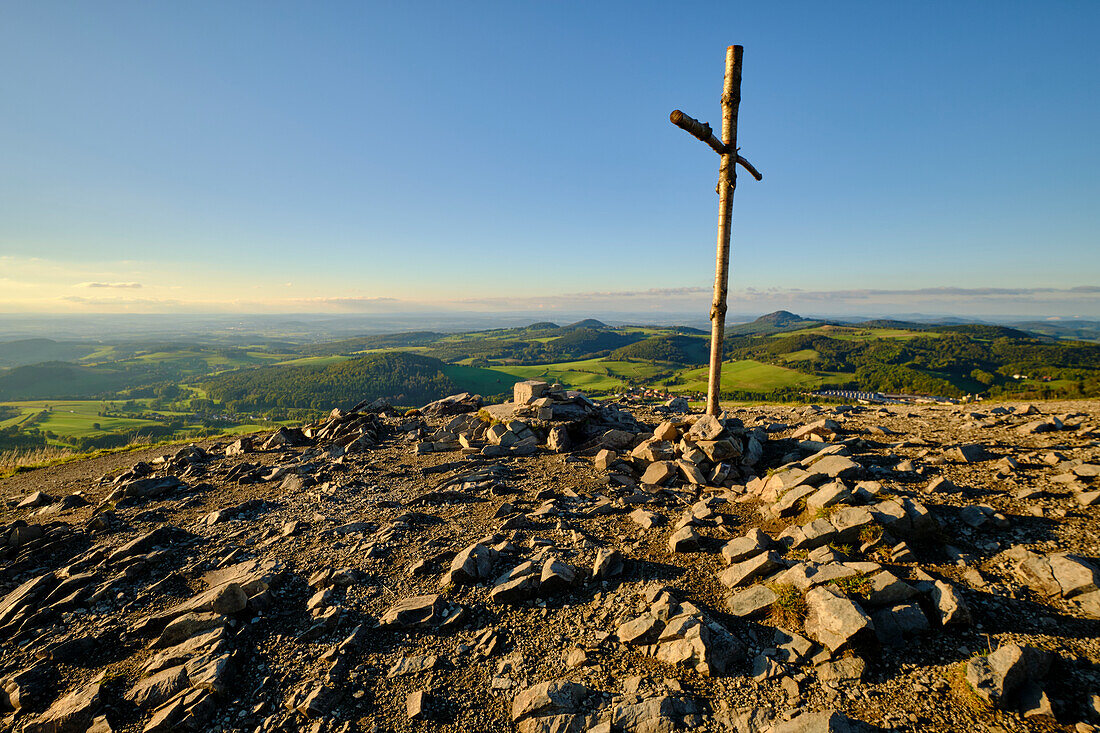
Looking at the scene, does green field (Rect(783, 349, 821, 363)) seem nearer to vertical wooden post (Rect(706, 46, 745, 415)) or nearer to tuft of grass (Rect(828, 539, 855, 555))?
vertical wooden post (Rect(706, 46, 745, 415))

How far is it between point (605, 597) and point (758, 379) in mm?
116707

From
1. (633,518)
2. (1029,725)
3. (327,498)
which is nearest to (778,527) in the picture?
(633,518)

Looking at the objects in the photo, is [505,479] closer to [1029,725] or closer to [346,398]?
[1029,725]

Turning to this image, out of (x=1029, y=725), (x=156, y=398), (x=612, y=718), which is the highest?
(x=1029, y=725)

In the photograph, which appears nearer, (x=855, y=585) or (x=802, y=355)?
(x=855, y=585)

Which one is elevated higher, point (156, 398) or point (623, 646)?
point (623, 646)

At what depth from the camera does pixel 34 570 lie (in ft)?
30.4

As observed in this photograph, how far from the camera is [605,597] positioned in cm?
697

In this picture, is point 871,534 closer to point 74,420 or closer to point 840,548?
point 840,548

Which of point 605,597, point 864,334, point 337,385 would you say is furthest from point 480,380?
point 864,334

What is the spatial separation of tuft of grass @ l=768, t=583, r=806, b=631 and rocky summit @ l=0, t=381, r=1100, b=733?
0.03 m

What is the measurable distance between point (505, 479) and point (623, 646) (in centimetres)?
709

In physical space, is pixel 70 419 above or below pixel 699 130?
below

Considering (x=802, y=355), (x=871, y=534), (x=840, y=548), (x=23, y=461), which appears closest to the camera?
(x=871, y=534)
